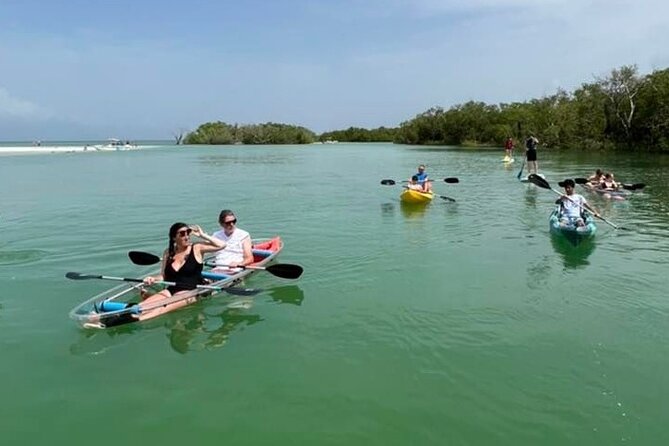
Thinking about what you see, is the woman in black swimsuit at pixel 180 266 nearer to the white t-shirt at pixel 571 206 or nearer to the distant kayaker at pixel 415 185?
the white t-shirt at pixel 571 206

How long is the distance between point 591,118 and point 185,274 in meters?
66.8

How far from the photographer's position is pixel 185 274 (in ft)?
27.7

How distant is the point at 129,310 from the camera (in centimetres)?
762

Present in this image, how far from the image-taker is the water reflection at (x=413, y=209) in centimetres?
1745

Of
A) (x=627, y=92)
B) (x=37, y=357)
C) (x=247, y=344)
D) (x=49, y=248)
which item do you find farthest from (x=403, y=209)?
(x=627, y=92)

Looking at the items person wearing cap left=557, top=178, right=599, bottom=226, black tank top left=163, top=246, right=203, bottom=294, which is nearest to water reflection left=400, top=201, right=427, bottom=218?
person wearing cap left=557, top=178, right=599, bottom=226

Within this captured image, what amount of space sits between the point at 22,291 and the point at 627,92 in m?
64.6

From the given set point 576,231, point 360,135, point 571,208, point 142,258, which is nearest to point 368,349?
point 142,258

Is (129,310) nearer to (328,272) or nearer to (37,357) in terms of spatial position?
(37,357)

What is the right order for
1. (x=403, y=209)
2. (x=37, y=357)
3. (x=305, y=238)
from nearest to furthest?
1. (x=37, y=357)
2. (x=305, y=238)
3. (x=403, y=209)

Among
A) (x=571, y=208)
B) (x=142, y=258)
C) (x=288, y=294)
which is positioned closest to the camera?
(x=288, y=294)

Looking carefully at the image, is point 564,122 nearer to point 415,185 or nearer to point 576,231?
point 415,185

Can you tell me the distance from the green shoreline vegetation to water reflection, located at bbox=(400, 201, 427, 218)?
42002 millimetres

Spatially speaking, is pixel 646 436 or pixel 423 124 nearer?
pixel 646 436
